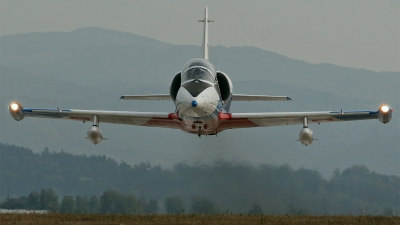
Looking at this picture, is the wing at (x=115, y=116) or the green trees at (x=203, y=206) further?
the green trees at (x=203, y=206)

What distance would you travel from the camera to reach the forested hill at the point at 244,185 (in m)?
35.3

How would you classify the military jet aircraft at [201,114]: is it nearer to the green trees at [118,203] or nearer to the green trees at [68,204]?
the green trees at [118,203]

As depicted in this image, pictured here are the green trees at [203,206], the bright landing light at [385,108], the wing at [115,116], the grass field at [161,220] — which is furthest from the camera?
the green trees at [203,206]

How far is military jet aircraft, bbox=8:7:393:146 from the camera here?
2814 cm

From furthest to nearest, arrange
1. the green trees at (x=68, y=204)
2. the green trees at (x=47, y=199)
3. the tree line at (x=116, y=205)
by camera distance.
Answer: the green trees at (x=47, y=199)
the green trees at (x=68, y=204)
the tree line at (x=116, y=205)

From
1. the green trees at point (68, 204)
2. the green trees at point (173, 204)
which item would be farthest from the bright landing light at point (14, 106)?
the green trees at point (173, 204)

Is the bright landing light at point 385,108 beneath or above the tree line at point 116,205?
above

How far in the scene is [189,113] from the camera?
1118 inches

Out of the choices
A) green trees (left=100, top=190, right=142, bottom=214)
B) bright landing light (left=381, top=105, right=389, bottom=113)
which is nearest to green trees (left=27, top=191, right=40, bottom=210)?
green trees (left=100, top=190, right=142, bottom=214)

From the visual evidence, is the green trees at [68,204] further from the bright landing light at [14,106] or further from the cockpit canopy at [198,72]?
the cockpit canopy at [198,72]

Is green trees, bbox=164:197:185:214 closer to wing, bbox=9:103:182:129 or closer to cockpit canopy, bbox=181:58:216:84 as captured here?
wing, bbox=9:103:182:129

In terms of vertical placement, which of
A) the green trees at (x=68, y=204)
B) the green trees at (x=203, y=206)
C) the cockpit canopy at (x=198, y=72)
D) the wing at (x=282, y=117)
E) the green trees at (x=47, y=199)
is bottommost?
the green trees at (x=203, y=206)

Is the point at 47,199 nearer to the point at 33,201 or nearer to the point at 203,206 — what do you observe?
the point at 33,201

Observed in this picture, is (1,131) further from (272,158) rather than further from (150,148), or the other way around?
(272,158)
